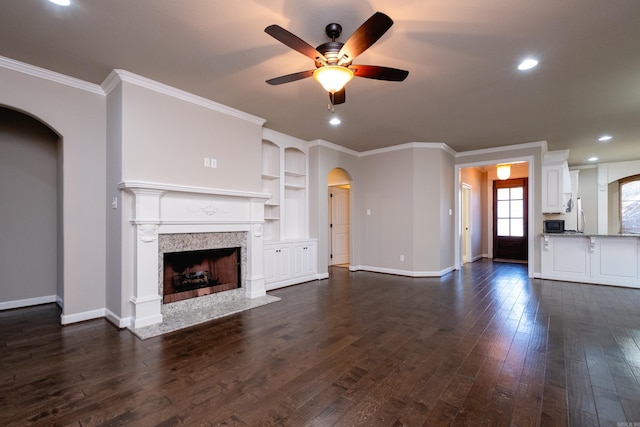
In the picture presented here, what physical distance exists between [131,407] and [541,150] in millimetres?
7433

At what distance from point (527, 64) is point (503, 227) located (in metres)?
7.08

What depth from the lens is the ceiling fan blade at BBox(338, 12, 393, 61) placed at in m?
1.87

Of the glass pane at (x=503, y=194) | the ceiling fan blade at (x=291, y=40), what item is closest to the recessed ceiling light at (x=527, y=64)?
the ceiling fan blade at (x=291, y=40)

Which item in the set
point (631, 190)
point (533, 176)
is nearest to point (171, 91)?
point (533, 176)

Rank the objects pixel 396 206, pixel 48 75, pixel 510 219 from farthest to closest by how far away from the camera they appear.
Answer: pixel 510 219 < pixel 396 206 < pixel 48 75

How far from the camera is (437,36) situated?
8.60ft

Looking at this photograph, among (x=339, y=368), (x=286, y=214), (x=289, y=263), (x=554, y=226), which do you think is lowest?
(x=339, y=368)

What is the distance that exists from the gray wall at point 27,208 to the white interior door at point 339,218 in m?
5.65

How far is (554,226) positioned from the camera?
6.02 meters

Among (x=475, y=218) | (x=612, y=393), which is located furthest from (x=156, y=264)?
(x=475, y=218)

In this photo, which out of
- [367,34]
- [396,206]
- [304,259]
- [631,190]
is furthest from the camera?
[631,190]

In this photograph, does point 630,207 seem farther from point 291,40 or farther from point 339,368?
point 291,40

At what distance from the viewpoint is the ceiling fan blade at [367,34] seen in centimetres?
187

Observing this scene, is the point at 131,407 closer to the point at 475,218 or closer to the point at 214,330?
the point at 214,330
